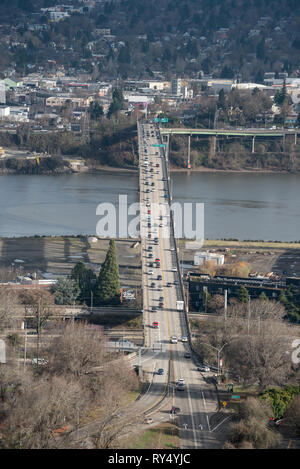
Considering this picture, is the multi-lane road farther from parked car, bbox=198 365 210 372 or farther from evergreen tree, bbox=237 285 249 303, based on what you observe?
evergreen tree, bbox=237 285 249 303

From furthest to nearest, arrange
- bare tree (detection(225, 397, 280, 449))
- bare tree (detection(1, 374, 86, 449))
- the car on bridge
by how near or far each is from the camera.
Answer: the car on bridge < bare tree (detection(225, 397, 280, 449)) < bare tree (detection(1, 374, 86, 449))

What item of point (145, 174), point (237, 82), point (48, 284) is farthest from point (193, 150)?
point (48, 284)

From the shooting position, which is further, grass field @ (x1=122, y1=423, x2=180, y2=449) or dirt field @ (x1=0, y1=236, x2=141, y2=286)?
dirt field @ (x1=0, y1=236, x2=141, y2=286)

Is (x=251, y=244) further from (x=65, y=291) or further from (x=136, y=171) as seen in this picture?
(x=136, y=171)

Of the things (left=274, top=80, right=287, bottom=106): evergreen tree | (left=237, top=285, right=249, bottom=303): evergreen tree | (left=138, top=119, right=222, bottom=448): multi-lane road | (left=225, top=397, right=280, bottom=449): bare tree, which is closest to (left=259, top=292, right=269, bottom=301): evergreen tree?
(left=237, top=285, right=249, bottom=303): evergreen tree

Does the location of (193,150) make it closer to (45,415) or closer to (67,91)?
(67,91)

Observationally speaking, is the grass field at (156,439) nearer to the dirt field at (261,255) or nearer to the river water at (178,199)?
the dirt field at (261,255)
